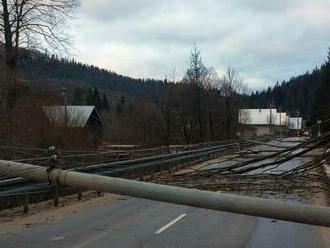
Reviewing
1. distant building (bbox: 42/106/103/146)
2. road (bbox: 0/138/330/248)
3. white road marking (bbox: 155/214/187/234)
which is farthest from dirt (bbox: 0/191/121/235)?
distant building (bbox: 42/106/103/146)

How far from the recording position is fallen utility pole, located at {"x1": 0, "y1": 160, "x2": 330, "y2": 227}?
344 centimetres

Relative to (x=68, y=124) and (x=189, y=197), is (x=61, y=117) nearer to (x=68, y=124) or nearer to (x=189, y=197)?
(x=68, y=124)

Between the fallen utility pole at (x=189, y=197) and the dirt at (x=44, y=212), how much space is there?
7.06 meters

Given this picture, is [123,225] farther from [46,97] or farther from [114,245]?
[46,97]

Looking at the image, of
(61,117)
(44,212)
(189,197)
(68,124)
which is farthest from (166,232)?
(61,117)

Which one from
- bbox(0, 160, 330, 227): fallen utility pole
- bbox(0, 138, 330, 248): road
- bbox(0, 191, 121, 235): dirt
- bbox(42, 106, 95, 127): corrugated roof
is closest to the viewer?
bbox(0, 160, 330, 227): fallen utility pole

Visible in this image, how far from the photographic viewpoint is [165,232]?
10.7 meters

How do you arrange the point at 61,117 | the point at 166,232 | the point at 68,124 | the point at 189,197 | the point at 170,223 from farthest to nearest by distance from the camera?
the point at 61,117 → the point at 68,124 → the point at 170,223 → the point at 166,232 → the point at 189,197

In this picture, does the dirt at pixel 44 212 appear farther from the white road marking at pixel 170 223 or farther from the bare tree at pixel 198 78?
the bare tree at pixel 198 78

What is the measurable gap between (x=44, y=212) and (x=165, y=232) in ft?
15.6

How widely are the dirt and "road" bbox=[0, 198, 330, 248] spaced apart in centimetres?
43

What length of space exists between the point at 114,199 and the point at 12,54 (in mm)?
16818

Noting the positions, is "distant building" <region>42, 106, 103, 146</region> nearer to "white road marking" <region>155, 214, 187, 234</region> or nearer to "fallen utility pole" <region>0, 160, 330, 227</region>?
"white road marking" <region>155, 214, 187, 234</region>

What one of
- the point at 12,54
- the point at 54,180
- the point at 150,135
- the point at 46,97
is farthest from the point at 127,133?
the point at 54,180
